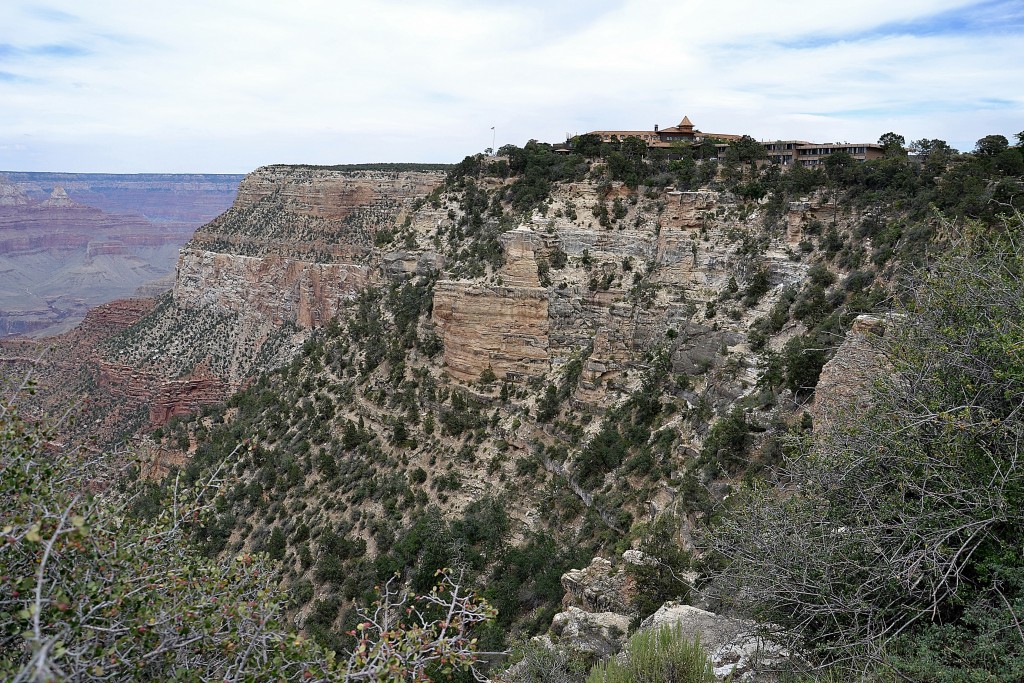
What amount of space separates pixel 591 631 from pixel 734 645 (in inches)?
165

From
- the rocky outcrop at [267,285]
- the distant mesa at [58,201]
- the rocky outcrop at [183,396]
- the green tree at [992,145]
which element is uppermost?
the distant mesa at [58,201]

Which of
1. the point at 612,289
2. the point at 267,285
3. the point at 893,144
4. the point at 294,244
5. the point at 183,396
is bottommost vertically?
the point at 183,396

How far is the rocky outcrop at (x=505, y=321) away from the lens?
25453 mm

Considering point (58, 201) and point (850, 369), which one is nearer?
point (850, 369)

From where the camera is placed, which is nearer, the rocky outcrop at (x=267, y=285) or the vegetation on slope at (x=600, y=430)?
the vegetation on slope at (x=600, y=430)

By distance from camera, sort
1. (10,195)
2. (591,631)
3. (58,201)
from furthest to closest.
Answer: (58,201) < (10,195) < (591,631)

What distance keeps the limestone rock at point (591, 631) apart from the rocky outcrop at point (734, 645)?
1.80 metres

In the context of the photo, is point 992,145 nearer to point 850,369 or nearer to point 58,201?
point 850,369

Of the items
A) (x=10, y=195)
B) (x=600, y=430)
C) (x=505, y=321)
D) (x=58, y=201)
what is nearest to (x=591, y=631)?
(x=600, y=430)

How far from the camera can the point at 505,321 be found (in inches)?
1006

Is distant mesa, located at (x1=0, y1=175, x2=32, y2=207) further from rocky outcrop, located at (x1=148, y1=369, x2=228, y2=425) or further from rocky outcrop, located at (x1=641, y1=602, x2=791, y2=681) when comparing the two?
rocky outcrop, located at (x1=641, y1=602, x2=791, y2=681)

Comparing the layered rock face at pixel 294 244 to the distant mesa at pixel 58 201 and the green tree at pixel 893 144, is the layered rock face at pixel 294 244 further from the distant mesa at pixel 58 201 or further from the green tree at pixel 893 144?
the distant mesa at pixel 58 201

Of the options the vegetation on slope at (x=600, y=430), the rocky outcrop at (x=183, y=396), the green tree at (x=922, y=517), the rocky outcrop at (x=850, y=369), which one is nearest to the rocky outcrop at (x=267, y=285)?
the rocky outcrop at (x=183, y=396)

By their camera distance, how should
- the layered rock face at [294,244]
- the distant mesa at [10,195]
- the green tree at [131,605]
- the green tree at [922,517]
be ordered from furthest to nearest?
the distant mesa at [10,195]
the layered rock face at [294,244]
the green tree at [922,517]
the green tree at [131,605]
